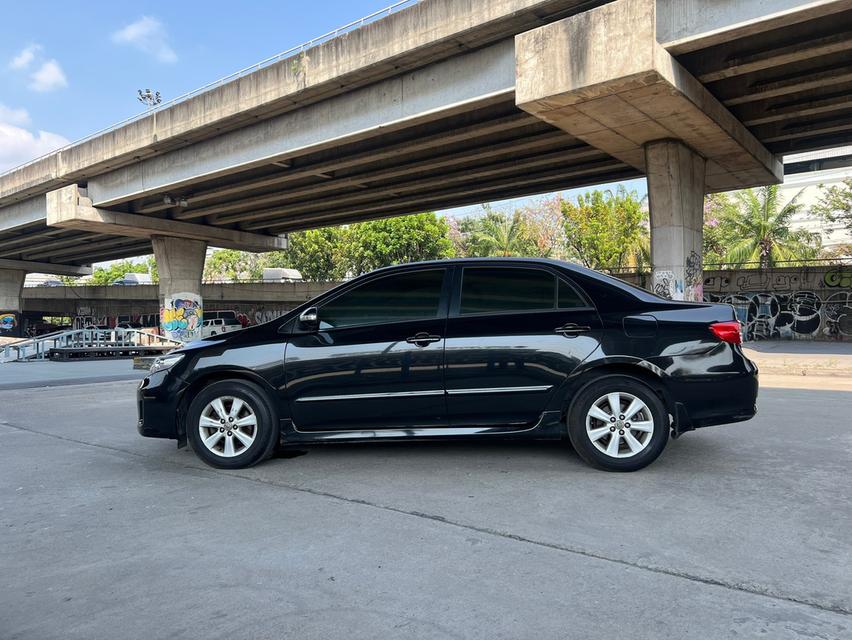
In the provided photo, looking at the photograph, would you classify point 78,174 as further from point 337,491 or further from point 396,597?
point 396,597

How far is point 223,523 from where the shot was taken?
12.5 feet

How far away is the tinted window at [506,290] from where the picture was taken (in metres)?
4.91

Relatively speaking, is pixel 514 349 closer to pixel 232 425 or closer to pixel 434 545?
pixel 434 545

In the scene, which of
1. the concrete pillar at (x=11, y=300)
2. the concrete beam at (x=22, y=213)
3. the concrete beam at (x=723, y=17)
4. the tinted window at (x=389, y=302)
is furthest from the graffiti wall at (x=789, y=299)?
the concrete pillar at (x=11, y=300)

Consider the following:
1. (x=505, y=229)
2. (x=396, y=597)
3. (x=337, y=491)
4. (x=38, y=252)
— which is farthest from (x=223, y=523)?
(x=38, y=252)

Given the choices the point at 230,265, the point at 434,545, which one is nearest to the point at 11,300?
the point at 230,265

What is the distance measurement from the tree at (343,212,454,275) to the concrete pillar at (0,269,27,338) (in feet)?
93.9

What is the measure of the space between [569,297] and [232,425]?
294 cm

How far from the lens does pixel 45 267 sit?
4941 centimetres

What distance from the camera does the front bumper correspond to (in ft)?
16.9

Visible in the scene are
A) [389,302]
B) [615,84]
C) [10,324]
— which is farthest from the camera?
[10,324]

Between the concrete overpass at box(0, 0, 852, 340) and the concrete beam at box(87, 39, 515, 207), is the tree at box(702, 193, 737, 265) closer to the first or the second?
the concrete overpass at box(0, 0, 852, 340)

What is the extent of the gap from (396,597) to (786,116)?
669 inches

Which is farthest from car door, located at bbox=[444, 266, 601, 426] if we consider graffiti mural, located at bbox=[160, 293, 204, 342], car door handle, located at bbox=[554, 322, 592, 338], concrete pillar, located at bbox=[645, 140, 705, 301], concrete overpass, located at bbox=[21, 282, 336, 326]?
concrete overpass, located at bbox=[21, 282, 336, 326]
